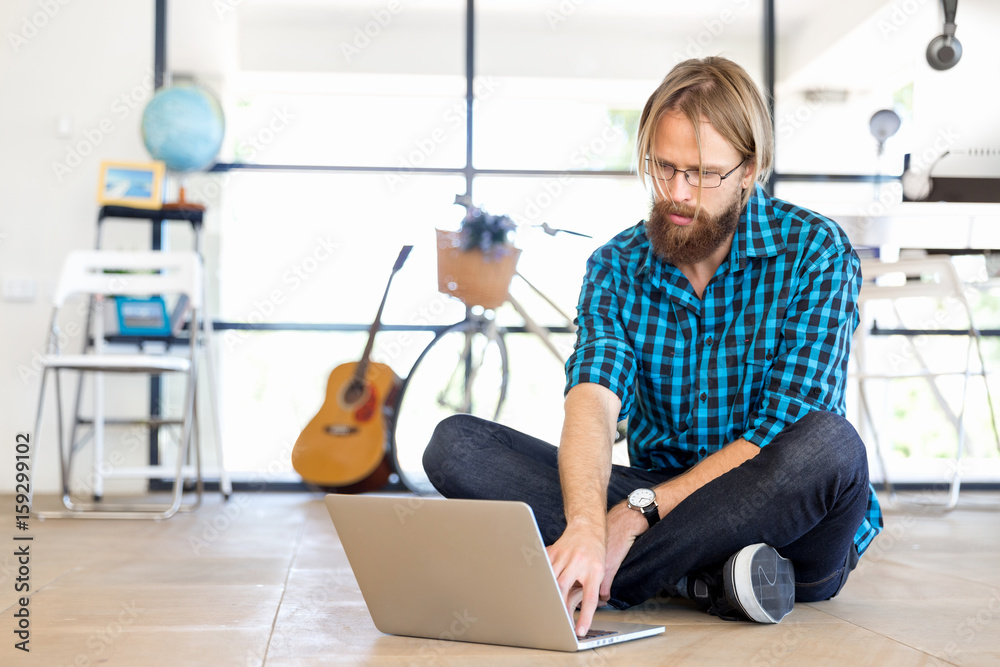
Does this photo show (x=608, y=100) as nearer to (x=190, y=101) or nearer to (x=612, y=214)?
(x=612, y=214)

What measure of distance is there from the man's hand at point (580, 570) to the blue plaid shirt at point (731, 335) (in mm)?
356

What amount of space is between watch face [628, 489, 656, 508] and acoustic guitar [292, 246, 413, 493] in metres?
2.00

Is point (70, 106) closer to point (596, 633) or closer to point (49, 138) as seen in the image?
point (49, 138)

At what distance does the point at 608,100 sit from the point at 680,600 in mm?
2776

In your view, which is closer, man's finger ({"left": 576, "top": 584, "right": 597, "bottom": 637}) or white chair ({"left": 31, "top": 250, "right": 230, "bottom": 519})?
man's finger ({"left": 576, "top": 584, "right": 597, "bottom": 637})

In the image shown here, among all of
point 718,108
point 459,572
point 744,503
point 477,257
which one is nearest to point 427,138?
point 477,257

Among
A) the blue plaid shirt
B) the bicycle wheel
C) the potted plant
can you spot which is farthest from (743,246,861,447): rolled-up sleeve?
the bicycle wheel

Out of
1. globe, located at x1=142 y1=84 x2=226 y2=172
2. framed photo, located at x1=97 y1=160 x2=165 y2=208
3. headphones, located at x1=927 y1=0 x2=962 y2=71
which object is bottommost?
framed photo, located at x1=97 y1=160 x2=165 y2=208

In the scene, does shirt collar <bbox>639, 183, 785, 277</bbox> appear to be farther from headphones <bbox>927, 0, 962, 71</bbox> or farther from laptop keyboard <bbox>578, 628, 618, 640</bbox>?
headphones <bbox>927, 0, 962, 71</bbox>

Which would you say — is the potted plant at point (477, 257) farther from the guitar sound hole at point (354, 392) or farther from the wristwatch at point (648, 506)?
the wristwatch at point (648, 506)

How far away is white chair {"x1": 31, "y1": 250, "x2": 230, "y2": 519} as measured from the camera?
9.14ft

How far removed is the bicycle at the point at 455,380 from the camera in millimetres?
3396

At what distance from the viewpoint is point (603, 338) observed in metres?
1.54

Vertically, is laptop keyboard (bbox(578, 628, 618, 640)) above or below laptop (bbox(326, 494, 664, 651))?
→ below
